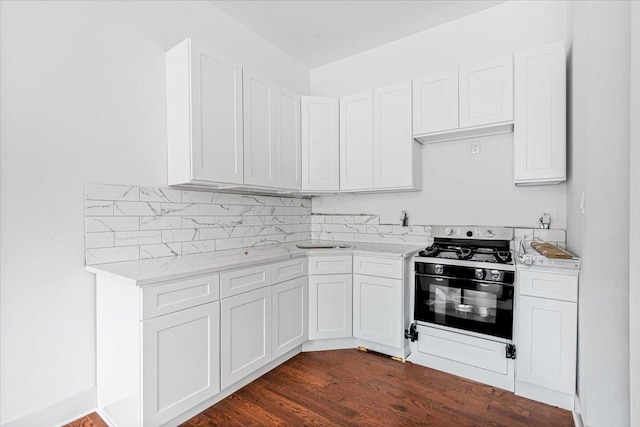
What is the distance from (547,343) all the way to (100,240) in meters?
2.92

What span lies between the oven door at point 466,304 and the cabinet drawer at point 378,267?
0.18 metres

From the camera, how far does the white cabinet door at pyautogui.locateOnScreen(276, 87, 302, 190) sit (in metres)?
2.96

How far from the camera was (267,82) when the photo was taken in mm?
2812

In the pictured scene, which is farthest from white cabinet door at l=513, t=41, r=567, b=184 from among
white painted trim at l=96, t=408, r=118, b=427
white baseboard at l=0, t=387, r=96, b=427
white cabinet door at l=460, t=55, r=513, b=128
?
white baseboard at l=0, t=387, r=96, b=427

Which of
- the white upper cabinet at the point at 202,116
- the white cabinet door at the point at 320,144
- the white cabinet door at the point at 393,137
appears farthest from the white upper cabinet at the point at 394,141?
the white upper cabinet at the point at 202,116

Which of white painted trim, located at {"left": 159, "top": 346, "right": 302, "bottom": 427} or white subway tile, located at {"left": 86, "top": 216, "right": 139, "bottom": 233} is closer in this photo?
white painted trim, located at {"left": 159, "top": 346, "right": 302, "bottom": 427}

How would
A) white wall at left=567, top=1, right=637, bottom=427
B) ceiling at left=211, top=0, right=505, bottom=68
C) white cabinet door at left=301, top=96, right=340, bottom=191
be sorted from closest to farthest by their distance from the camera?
white wall at left=567, top=1, right=637, bottom=427
ceiling at left=211, top=0, right=505, bottom=68
white cabinet door at left=301, top=96, right=340, bottom=191

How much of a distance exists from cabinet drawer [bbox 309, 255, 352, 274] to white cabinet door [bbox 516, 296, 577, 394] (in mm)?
1323

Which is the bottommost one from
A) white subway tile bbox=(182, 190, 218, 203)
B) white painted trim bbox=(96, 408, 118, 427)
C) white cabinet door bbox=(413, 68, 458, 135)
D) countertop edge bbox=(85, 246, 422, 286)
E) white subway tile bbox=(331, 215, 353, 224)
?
white painted trim bbox=(96, 408, 118, 427)

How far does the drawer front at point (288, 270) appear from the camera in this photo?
2498 millimetres

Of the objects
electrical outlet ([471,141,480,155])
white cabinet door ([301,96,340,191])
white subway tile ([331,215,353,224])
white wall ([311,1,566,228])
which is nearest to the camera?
white wall ([311,1,566,228])

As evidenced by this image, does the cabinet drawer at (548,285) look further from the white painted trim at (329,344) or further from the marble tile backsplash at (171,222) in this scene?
the marble tile backsplash at (171,222)

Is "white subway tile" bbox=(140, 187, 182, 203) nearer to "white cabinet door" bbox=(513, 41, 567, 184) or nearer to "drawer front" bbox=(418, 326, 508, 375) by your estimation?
"drawer front" bbox=(418, 326, 508, 375)

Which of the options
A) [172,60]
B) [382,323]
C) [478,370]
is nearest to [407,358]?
[382,323]
